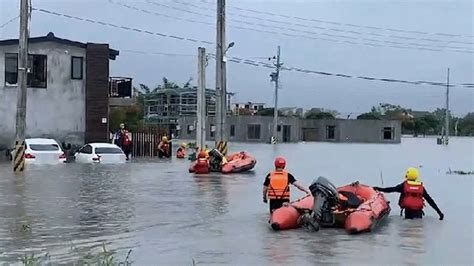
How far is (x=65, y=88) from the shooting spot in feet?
159

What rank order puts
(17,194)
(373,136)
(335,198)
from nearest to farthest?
(335,198), (17,194), (373,136)

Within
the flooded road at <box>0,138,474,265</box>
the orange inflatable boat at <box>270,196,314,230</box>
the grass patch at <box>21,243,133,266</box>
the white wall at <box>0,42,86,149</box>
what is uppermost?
the white wall at <box>0,42,86,149</box>

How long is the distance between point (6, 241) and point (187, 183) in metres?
14.6

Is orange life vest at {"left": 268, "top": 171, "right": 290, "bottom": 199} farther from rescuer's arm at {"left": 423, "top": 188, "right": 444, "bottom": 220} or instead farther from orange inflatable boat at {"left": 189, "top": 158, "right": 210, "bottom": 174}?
orange inflatable boat at {"left": 189, "top": 158, "right": 210, "bottom": 174}

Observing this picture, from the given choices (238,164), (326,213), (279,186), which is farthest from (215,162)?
(326,213)

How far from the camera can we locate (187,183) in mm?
28734

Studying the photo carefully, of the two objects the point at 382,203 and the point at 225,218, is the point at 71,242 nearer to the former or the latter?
the point at 225,218

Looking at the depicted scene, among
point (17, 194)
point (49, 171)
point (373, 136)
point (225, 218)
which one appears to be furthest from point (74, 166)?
point (373, 136)

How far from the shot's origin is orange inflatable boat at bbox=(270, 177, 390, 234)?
15.9m

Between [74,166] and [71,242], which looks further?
[74,166]

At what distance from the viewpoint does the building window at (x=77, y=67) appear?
48531mm

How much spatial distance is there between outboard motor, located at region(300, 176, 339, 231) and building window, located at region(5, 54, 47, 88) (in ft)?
111

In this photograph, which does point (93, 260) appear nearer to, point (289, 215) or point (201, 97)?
point (289, 215)

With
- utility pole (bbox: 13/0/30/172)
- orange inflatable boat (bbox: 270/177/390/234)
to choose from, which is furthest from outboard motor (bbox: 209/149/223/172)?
orange inflatable boat (bbox: 270/177/390/234)
